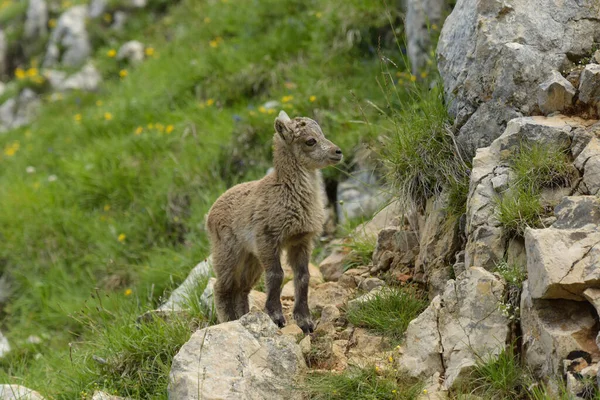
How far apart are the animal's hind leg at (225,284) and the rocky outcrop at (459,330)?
1906mm

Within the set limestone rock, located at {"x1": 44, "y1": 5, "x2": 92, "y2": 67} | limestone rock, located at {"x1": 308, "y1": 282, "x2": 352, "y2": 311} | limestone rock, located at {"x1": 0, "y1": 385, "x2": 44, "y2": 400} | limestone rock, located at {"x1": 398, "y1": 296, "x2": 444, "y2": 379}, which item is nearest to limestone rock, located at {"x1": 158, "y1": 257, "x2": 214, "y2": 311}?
limestone rock, located at {"x1": 308, "y1": 282, "x2": 352, "y2": 311}

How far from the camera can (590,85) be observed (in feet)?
19.3

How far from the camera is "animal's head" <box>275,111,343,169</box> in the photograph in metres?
6.94

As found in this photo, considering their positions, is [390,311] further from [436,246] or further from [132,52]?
[132,52]

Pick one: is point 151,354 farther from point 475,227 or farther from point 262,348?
point 475,227

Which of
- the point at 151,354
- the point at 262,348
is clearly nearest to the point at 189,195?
the point at 151,354

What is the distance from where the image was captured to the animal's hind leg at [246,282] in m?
7.07

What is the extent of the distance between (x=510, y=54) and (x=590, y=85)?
0.70 metres

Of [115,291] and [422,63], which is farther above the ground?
[422,63]

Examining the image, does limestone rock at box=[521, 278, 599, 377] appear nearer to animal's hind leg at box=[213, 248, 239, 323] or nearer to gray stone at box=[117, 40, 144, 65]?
animal's hind leg at box=[213, 248, 239, 323]

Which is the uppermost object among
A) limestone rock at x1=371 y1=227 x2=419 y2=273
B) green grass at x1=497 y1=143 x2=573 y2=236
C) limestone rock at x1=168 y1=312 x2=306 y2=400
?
green grass at x1=497 y1=143 x2=573 y2=236

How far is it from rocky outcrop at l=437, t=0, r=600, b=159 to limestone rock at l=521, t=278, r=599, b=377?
5.79 ft

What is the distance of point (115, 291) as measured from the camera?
9.79 metres

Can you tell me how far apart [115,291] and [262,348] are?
179 inches
